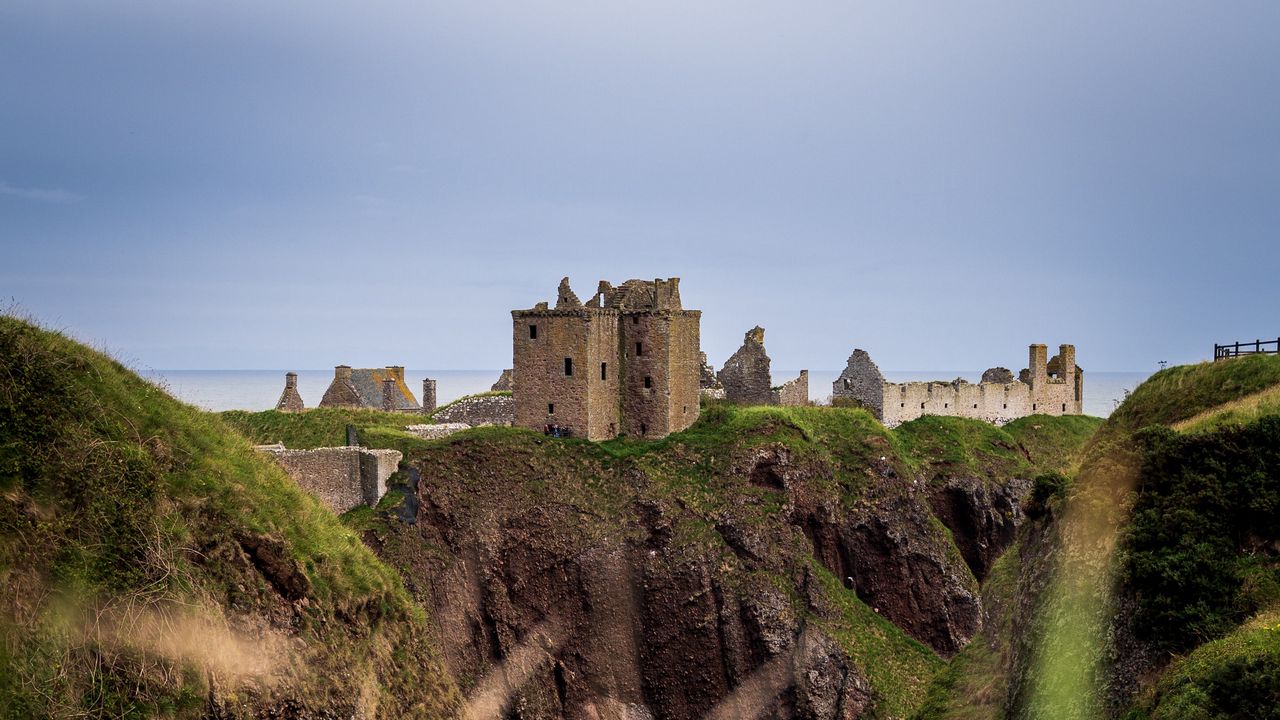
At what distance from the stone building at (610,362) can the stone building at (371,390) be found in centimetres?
1580

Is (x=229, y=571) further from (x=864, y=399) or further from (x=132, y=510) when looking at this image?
(x=864, y=399)

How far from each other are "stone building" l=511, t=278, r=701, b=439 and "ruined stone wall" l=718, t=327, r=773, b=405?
20.1ft

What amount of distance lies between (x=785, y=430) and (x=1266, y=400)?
27.5m

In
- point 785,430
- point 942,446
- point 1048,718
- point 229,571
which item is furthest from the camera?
point 942,446

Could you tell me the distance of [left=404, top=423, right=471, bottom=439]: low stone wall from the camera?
1905 inches

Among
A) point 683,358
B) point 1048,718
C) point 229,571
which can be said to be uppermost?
point 683,358

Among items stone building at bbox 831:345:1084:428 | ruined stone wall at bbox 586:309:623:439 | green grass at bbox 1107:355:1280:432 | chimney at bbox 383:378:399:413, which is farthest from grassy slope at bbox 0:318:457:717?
stone building at bbox 831:345:1084:428

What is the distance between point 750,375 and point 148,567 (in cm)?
4641

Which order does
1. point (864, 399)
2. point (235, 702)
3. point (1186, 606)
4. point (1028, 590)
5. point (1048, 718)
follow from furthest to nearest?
point (864, 399)
point (1028, 590)
point (1048, 718)
point (1186, 606)
point (235, 702)

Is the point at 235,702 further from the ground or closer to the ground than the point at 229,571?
closer to the ground

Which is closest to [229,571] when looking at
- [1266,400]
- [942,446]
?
[1266,400]

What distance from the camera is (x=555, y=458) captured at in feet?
157

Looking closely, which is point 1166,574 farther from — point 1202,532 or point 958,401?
point 958,401

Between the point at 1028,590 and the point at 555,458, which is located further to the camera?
the point at 555,458
